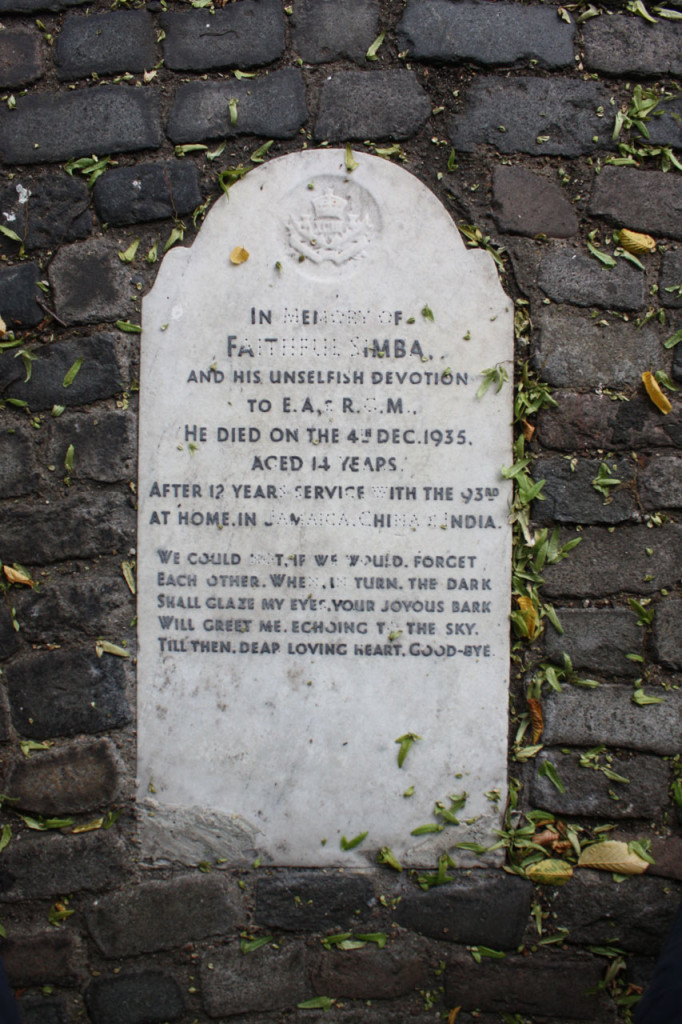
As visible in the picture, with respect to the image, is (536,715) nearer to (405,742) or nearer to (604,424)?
(405,742)

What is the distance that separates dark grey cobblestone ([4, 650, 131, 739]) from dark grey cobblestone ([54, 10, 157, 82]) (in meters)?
1.61

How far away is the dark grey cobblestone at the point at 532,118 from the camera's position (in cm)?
212

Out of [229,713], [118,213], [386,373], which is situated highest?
[118,213]

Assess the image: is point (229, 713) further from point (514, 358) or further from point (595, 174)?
point (595, 174)

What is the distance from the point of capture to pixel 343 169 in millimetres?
2107

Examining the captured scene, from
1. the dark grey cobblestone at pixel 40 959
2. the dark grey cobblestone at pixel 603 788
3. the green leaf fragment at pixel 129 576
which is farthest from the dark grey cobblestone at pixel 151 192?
the dark grey cobblestone at pixel 40 959

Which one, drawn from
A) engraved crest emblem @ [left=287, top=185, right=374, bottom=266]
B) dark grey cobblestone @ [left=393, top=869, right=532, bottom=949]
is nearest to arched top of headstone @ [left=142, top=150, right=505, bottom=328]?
engraved crest emblem @ [left=287, top=185, right=374, bottom=266]

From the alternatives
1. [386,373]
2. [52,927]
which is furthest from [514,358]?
[52,927]

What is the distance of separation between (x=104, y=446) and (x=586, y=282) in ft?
4.54

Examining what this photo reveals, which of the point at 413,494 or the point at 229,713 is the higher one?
the point at 413,494

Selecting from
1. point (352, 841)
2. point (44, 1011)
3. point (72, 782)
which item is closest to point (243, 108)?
point (72, 782)

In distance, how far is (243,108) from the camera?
2.12 meters

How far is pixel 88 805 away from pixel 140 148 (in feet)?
5.88

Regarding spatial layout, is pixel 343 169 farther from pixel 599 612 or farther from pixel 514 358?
pixel 599 612
